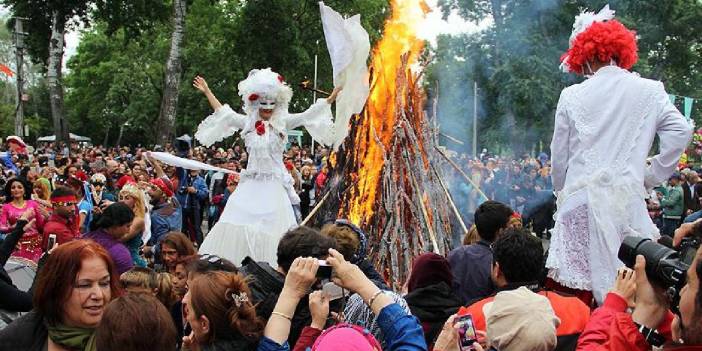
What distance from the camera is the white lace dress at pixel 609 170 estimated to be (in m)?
4.71

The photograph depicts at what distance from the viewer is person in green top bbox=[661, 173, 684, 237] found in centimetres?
1517

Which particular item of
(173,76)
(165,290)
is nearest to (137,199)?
(165,290)

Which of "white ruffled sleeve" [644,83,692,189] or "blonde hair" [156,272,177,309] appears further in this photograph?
"white ruffled sleeve" [644,83,692,189]

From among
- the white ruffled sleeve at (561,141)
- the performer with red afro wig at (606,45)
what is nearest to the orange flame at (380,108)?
the white ruffled sleeve at (561,141)

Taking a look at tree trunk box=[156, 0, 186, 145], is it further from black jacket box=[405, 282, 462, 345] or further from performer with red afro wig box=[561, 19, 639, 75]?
black jacket box=[405, 282, 462, 345]

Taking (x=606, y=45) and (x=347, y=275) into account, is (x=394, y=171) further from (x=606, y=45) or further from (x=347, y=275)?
(x=347, y=275)

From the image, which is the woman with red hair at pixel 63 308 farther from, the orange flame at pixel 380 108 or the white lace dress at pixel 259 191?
the orange flame at pixel 380 108

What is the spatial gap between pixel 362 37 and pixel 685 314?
18.5 ft

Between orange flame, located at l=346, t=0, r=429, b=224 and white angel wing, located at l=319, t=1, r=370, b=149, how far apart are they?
18.9 inches

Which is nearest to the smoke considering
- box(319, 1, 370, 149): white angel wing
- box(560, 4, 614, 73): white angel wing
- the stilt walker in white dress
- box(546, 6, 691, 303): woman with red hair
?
the stilt walker in white dress

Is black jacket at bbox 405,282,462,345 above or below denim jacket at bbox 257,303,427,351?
below

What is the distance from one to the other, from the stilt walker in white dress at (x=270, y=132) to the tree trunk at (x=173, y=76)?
15.0 meters

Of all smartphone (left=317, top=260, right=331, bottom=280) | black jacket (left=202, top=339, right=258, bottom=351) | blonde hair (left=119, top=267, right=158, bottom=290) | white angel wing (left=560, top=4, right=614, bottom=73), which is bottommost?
blonde hair (left=119, top=267, right=158, bottom=290)

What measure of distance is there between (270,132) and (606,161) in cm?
407
